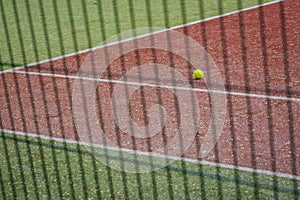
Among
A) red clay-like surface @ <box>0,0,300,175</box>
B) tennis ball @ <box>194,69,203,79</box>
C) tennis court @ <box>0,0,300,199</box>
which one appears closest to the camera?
tennis court @ <box>0,0,300,199</box>

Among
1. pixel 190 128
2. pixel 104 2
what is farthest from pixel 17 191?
pixel 104 2

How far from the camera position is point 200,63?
755 cm

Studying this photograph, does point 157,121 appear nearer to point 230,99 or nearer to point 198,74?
point 230,99

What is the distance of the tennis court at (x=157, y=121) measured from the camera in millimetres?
4273

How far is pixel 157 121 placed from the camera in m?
5.55

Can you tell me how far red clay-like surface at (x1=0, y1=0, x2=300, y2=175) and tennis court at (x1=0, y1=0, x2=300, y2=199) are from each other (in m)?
0.01

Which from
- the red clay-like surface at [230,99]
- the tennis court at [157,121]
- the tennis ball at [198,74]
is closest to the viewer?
the tennis court at [157,121]

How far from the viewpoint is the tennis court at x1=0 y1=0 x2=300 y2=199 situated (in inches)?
168

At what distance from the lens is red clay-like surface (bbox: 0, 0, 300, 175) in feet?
15.8

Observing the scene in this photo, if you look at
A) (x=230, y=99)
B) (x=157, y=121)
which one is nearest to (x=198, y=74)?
(x=230, y=99)

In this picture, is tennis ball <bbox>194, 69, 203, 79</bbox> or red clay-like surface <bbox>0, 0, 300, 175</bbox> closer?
red clay-like surface <bbox>0, 0, 300, 175</bbox>

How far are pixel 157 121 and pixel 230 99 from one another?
3.22ft

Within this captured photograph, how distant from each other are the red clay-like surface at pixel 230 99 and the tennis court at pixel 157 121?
13 millimetres

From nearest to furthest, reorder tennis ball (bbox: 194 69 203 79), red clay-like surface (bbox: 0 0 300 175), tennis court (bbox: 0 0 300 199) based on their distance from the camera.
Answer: tennis court (bbox: 0 0 300 199)
red clay-like surface (bbox: 0 0 300 175)
tennis ball (bbox: 194 69 203 79)
